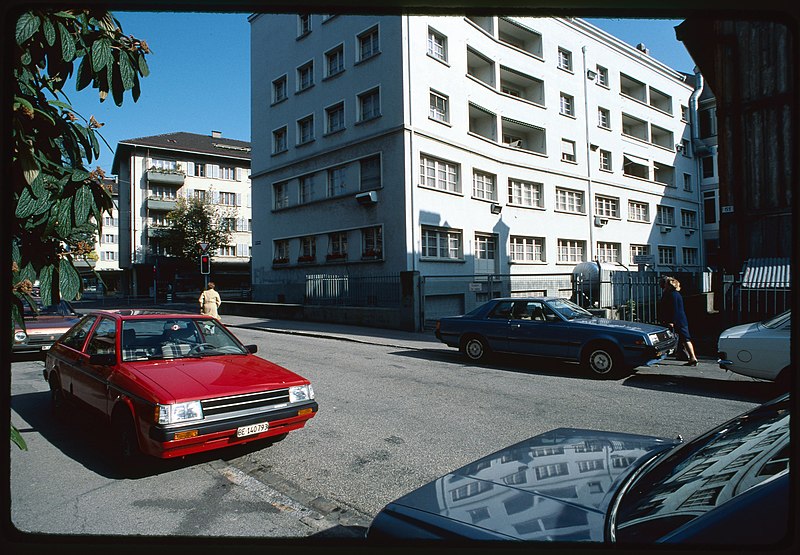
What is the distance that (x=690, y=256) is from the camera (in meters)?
35.7

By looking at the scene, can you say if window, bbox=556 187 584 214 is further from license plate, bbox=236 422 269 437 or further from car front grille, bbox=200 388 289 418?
license plate, bbox=236 422 269 437

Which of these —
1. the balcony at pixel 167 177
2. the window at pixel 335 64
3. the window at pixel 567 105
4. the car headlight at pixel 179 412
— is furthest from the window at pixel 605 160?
the balcony at pixel 167 177

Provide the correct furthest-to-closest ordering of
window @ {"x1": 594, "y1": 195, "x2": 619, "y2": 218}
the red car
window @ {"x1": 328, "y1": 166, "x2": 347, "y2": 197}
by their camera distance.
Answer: window @ {"x1": 594, "y1": 195, "x2": 619, "y2": 218} < window @ {"x1": 328, "y1": 166, "x2": 347, "y2": 197} < the red car

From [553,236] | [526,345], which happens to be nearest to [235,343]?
[526,345]

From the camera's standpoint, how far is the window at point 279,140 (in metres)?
26.4

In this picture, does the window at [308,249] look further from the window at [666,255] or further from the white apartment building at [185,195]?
the window at [666,255]

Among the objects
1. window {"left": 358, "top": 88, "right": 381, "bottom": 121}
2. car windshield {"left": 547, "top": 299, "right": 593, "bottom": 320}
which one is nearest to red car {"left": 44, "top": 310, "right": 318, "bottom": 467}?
car windshield {"left": 547, "top": 299, "right": 593, "bottom": 320}

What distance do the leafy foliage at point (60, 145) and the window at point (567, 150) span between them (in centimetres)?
2947

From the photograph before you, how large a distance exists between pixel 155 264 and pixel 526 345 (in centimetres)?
3994

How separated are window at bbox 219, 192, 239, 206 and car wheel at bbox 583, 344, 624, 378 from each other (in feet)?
123

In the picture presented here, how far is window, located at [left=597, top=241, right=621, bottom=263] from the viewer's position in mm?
30547

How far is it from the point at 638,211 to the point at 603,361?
27.3 m

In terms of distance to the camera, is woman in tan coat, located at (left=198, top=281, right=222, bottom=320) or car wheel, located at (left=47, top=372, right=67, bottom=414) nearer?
car wheel, located at (left=47, top=372, right=67, bottom=414)

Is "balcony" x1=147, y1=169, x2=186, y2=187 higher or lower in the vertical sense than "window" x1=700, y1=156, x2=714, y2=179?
higher
